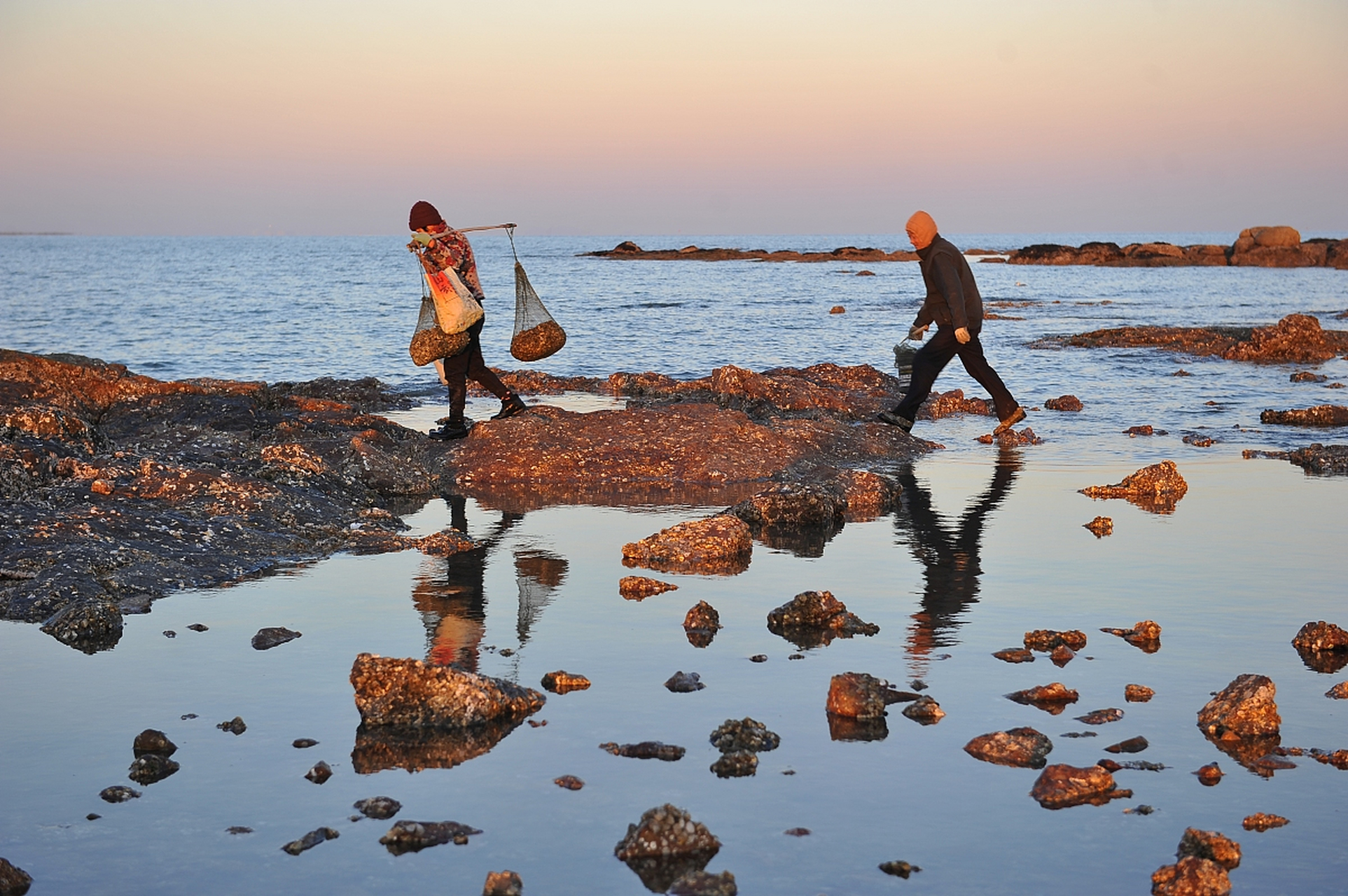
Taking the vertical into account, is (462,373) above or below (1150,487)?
above

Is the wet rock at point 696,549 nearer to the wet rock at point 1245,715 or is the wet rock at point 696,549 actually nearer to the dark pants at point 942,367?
the wet rock at point 1245,715

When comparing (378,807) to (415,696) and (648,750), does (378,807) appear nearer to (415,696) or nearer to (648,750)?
(415,696)

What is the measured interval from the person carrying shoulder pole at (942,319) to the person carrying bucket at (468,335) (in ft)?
14.1

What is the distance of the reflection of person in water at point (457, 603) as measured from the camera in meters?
6.14

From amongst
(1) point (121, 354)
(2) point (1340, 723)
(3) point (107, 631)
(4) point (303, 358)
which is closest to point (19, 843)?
(3) point (107, 631)

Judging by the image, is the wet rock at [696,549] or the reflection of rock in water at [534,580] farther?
the wet rock at [696,549]

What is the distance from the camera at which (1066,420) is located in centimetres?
1678

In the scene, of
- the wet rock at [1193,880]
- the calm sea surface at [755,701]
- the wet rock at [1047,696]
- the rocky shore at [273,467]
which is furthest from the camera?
the rocky shore at [273,467]

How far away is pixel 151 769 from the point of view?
4.66 meters

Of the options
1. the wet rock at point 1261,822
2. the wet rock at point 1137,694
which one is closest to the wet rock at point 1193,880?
the wet rock at point 1261,822

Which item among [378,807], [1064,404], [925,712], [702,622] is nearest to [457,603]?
[702,622]

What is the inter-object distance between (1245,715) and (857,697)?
1.51 m

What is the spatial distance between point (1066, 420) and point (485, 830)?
45.7 ft

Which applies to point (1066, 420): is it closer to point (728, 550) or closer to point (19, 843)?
point (728, 550)
